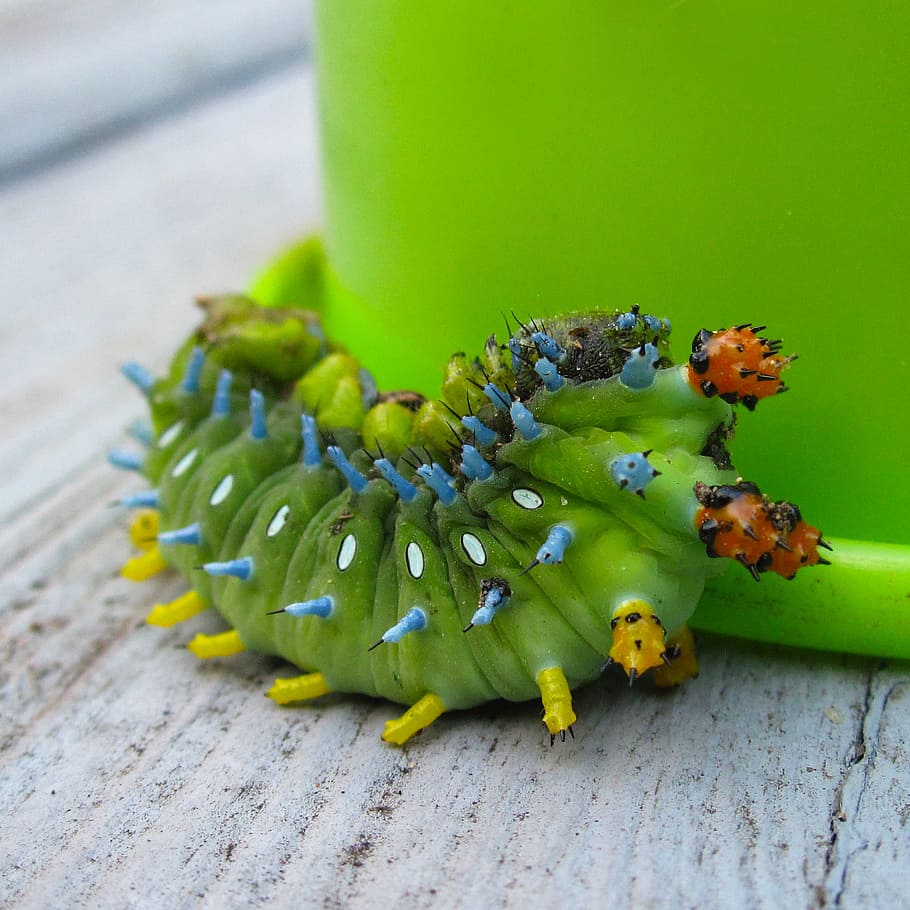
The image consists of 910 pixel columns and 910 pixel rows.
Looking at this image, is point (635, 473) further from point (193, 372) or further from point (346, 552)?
point (193, 372)

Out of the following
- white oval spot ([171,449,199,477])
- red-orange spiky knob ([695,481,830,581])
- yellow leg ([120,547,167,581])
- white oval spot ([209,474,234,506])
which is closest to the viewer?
red-orange spiky knob ([695,481,830,581])

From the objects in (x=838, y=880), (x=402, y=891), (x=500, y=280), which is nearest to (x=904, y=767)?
(x=838, y=880)

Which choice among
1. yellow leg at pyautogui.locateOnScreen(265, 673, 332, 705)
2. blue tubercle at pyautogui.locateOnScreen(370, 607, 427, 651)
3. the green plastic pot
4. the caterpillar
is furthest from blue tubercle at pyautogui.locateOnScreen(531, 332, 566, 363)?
yellow leg at pyautogui.locateOnScreen(265, 673, 332, 705)

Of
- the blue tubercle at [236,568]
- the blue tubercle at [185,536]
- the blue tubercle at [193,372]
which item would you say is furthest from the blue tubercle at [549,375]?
the blue tubercle at [193,372]

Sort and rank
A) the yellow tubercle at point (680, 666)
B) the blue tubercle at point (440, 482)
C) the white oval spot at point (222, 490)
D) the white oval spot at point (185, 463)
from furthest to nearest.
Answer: the white oval spot at point (185, 463), the white oval spot at point (222, 490), the yellow tubercle at point (680, 666), the blue tubercle at point (440, 482)

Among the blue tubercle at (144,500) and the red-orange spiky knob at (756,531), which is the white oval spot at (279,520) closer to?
the blue tubercle at (144,500)

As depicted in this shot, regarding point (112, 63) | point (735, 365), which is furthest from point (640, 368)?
point (112, 63)

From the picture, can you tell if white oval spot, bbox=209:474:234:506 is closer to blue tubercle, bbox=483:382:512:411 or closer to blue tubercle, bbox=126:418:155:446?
blue tubercle, bbox=126:418:155:446
